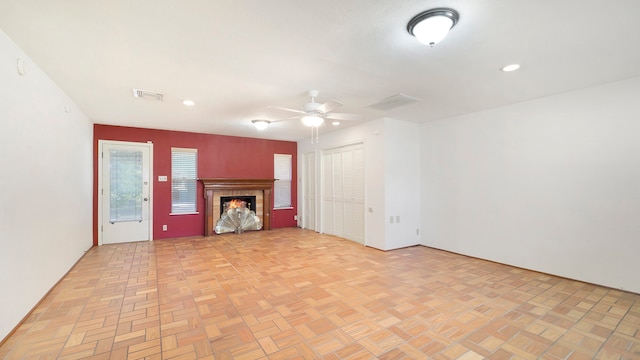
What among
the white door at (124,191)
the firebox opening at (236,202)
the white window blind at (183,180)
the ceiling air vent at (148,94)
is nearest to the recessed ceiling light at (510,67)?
the ceiling air vent at (148,94)

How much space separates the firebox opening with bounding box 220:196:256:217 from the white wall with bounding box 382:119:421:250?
3703mm

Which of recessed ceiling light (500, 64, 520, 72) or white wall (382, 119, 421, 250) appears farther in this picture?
white wall (382, 119, 421, 250)

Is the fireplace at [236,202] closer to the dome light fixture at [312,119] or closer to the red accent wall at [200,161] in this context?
the red accent wall at [200,161]

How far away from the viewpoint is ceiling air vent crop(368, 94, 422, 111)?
3703 millimetres

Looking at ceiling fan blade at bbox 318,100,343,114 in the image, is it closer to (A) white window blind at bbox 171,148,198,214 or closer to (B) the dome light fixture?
(B) the dome light fixture

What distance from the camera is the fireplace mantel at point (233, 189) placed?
20.9 ft

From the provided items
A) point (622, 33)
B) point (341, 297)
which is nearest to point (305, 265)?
point (341, 297)

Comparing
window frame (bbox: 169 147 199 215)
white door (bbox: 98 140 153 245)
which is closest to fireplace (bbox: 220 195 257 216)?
window frame (bbox: 169 147 199 215)

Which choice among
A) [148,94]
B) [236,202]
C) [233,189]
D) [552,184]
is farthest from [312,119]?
[236,202]

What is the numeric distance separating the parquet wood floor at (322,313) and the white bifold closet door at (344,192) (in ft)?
5.33

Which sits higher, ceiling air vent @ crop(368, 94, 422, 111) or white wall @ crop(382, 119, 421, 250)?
ceiling air vent @ crop(368, 94, 422, 111)

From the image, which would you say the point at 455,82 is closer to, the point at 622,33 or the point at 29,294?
the point at 622,33

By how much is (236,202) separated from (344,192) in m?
2.84

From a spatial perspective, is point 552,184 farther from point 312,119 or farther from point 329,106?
point 312,119
